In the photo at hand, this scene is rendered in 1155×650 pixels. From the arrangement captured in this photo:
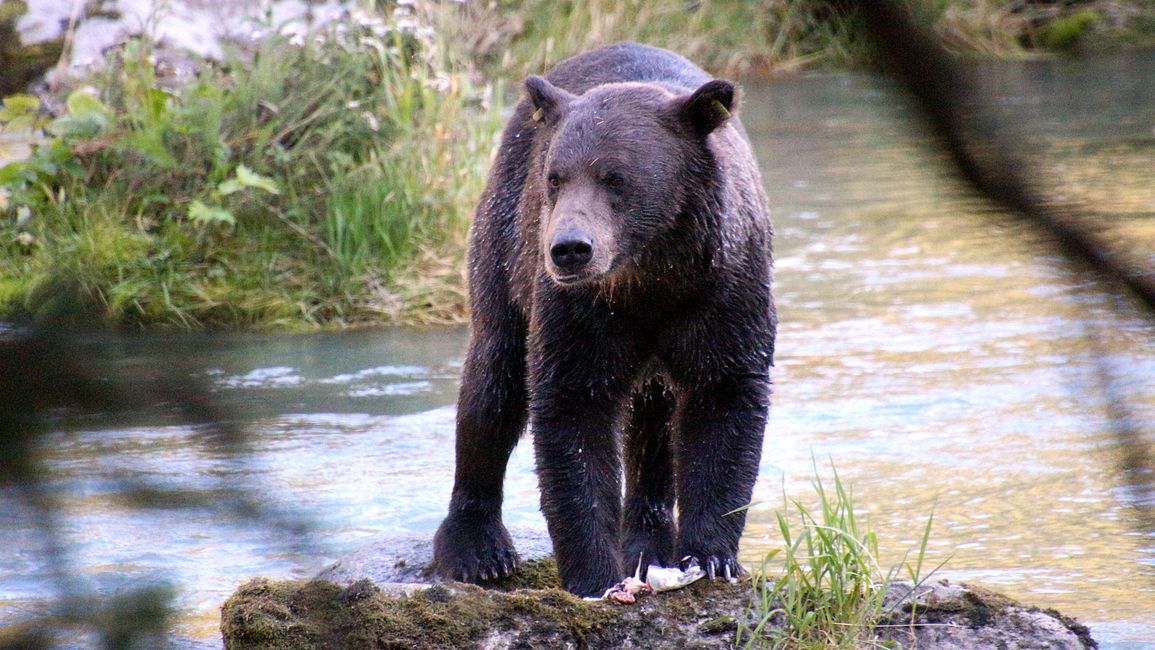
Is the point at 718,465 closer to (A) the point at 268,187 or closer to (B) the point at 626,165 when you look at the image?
(B) the point at 626,165

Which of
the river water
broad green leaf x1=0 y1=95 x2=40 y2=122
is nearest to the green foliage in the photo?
the river water

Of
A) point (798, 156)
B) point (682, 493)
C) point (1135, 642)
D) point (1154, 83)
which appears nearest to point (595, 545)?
point (682, 493)

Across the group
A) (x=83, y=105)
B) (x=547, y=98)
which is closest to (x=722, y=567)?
(x=547, y=98)

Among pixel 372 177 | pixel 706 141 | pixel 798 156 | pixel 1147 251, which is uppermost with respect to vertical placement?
pixel 1147 251

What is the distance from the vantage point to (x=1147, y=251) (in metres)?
0.95

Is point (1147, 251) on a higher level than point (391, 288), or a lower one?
higher

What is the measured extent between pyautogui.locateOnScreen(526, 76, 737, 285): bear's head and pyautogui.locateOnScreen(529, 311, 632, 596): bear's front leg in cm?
30

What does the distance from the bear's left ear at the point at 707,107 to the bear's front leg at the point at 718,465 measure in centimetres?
74

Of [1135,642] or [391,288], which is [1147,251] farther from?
[391,288]

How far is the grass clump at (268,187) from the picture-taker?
882cm

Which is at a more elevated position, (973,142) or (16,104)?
(973,142)

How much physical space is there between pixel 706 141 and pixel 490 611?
1.47 m

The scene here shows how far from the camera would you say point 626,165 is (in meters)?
4.07

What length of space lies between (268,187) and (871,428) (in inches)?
153
